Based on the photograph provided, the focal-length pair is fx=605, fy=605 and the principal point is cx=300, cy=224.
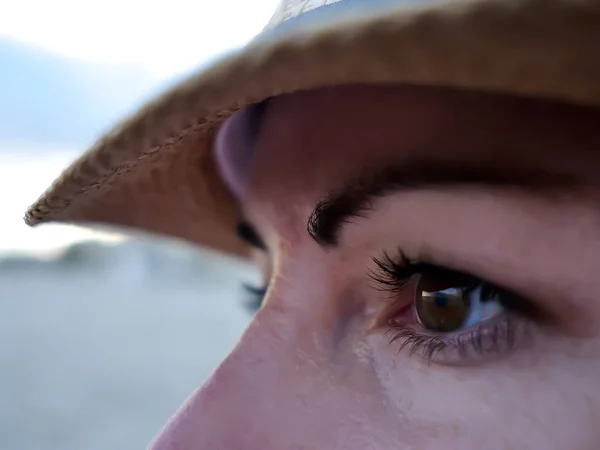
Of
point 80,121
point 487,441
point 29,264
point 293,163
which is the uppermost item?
point 80,121

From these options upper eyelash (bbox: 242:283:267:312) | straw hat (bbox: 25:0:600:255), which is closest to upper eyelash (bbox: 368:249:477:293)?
straw hat (bbox: 25:0:600:255)

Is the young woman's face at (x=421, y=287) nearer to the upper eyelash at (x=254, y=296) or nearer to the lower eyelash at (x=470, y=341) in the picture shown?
the lower eyelash at (x=470, y=341)

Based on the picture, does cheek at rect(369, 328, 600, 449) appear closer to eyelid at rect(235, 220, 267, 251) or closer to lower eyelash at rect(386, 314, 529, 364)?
lower eyelash at rect(386, 314, 529, 364)

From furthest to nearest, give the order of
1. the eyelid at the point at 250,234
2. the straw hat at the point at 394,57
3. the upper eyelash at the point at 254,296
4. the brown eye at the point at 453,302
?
the upper eyelash at the point at 254,296
the eyelid at the point at 250,234
the brown eye at the point at 453,302
the straw hat at the point at 394,57

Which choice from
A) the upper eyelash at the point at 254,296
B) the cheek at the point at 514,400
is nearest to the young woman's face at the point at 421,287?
the cheek at the point at 514,400

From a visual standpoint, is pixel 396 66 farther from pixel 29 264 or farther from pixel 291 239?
pixel 29 264

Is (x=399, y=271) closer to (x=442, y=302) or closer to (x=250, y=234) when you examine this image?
(x=442, y=302)

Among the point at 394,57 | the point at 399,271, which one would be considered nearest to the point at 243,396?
the point at 399,271


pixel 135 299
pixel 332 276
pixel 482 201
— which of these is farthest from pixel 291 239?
pixel 135 299
